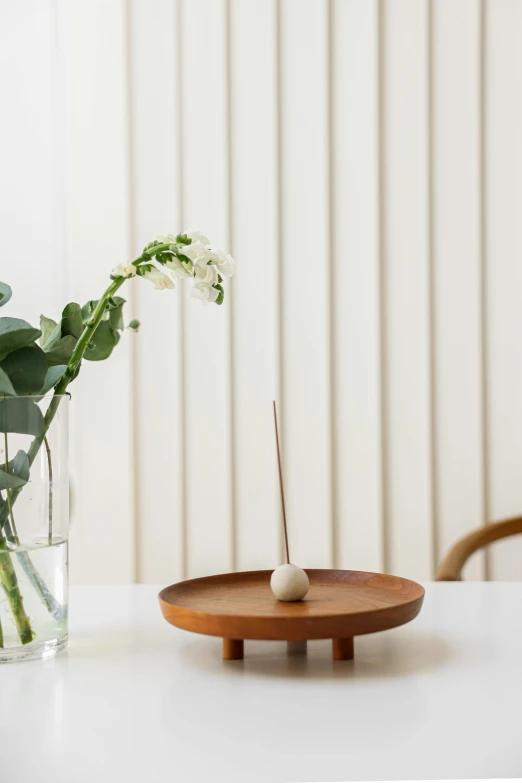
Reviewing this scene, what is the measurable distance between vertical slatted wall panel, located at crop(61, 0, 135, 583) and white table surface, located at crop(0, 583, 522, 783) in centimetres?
109

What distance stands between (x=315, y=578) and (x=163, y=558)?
1.08 meters

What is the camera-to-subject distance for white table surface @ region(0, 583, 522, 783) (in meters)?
0.56

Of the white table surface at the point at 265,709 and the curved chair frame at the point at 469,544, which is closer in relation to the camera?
the white table surface at the point at 265,709

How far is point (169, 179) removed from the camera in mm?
2006

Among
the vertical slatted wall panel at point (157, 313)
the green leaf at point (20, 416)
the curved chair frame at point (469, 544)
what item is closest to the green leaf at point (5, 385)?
the green leaf at point (20, 416)

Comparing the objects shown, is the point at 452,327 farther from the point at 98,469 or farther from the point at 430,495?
the point at 98,469

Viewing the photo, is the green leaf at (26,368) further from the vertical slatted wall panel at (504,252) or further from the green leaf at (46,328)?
the vertical slatted wall panel at (504,252)

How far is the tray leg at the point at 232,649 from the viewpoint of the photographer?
31.1 inches

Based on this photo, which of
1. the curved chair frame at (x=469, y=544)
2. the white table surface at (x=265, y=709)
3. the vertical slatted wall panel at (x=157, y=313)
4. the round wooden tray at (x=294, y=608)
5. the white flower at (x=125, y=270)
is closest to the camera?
the white table surface at (x=265, y=709)

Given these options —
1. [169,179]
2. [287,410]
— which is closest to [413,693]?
[287,410]

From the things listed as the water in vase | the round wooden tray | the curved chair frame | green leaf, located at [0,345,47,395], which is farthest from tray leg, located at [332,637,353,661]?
the curved chair frame

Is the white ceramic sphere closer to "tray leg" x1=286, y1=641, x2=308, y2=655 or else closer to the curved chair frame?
"tray leg" x1=286, y1=641, x2=308, y2=655

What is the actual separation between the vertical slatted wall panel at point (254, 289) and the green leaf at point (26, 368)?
3.91 ft

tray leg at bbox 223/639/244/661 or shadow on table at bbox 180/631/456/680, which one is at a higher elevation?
Result: tray leg at bbox 223/639/244/661
